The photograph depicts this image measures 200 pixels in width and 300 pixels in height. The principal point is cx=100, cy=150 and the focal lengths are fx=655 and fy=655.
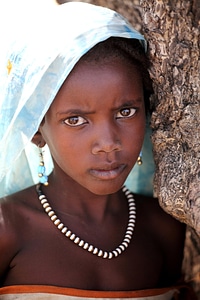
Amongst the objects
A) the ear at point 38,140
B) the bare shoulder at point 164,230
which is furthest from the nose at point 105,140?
the bare shoulder at point 164,230

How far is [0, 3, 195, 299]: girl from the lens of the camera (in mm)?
1538

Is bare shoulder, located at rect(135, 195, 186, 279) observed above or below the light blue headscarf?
below

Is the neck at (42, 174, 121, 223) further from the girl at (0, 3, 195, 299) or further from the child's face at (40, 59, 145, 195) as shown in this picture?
the child's face at (40, 59, 145, 195)

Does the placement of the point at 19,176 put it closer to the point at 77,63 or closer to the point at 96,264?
the point at 96,264

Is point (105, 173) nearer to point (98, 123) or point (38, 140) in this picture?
point (98, 123)

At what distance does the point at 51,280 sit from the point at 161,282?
39 centimetres

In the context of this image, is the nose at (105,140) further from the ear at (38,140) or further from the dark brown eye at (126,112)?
the ear at (38,140)

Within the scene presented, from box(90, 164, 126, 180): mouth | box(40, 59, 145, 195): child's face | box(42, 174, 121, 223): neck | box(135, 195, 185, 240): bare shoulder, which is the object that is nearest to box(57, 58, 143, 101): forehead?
box(40, 59, 145, 195): child's face

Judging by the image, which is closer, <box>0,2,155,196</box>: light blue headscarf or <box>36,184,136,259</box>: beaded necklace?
<box>0,2,155,196</box>: light blue headscarf

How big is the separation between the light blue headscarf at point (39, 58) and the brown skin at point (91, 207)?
0.05 meters

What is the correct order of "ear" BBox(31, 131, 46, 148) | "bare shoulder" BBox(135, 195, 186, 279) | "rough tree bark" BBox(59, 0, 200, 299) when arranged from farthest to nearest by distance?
1. "bare shoulder" BBox(135, 195, 186, 279)
2. "ear" BBox(31, 131, 46, 148)
3. "rough tree bark" BBox(59, 0, 200, 299)

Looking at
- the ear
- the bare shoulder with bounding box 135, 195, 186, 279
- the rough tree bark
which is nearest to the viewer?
the rough tree bark

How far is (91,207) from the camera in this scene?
1.86m

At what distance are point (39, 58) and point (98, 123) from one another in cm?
20
